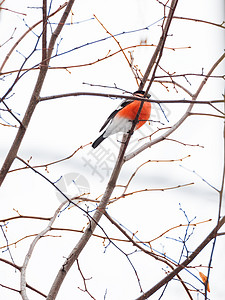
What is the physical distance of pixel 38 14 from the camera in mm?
1801

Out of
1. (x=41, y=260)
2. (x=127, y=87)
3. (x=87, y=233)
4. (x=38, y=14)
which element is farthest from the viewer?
(x=127, y=87)

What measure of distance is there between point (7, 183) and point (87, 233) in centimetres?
92

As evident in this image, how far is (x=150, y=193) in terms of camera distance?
1.94m

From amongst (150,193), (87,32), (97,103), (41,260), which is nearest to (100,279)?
(41,260)

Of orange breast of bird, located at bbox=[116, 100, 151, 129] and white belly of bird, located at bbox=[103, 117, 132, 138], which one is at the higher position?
orange breast of bird, located at bbox=[116, 100, 151, 129]

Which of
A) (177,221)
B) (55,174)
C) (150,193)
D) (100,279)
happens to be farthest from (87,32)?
(100,279)

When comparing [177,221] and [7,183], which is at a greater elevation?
[177,221]

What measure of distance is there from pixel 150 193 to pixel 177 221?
0.19 m

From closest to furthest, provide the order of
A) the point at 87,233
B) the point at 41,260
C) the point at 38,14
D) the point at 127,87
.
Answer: the point at 87,233
the point at 41,260
the point at 38,14
the point at 127,87

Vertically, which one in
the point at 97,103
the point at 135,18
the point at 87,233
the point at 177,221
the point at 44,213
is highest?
the point at 135,18

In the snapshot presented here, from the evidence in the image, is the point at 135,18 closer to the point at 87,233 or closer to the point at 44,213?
the point at 44,213

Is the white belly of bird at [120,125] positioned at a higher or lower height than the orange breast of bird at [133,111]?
lower

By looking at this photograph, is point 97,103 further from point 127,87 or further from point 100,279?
point 100,279

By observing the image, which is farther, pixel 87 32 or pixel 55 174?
pixel 87 32
